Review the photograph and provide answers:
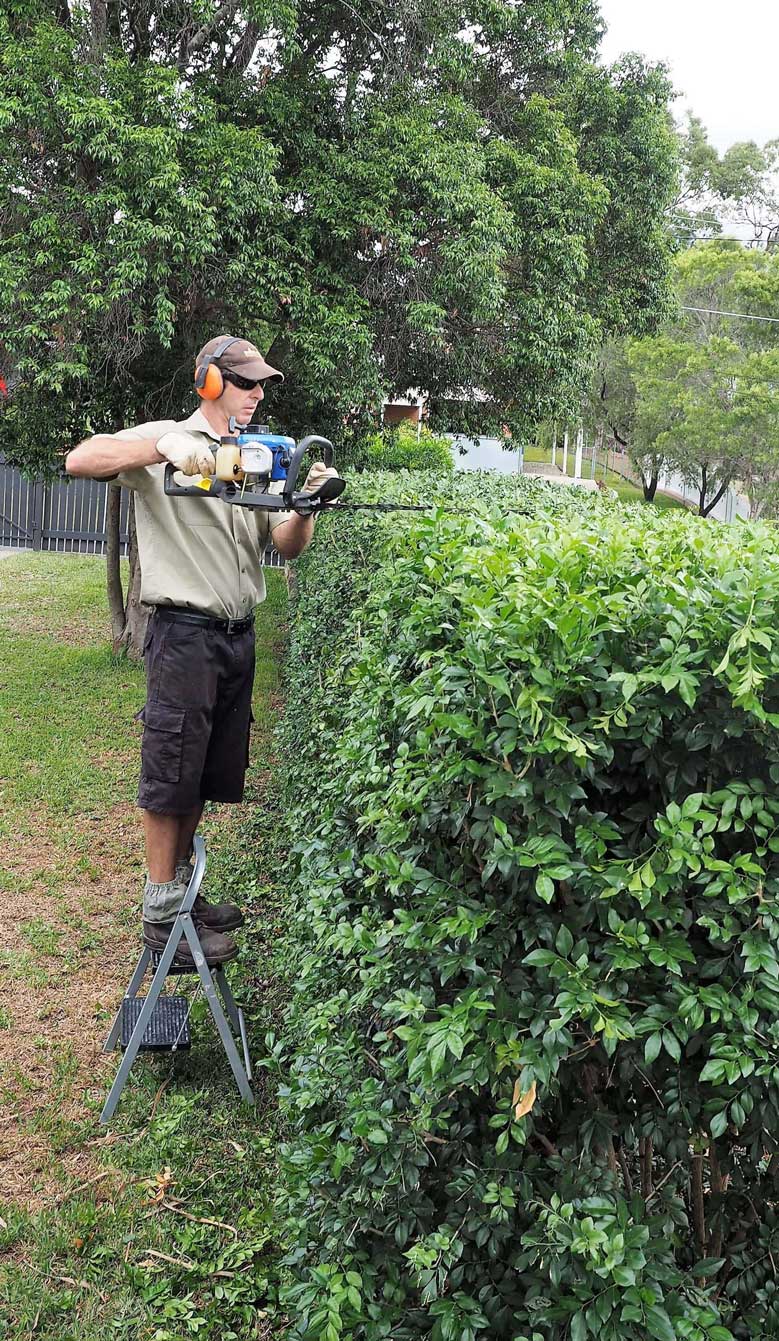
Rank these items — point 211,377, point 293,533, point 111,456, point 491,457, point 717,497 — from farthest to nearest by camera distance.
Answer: point 717,497
point 491,457
point 293,533
point 211,377
point 111,456

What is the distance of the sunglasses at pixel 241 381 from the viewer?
348cm

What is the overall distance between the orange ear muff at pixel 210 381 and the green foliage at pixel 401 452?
19.3 ft

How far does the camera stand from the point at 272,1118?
11.4 ft

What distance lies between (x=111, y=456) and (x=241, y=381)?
56 cm

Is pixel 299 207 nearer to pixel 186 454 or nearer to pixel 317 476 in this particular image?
pixel 317 476

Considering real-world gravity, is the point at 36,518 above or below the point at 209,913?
below

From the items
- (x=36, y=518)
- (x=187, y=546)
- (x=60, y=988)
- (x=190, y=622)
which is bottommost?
(x=36, y=518)

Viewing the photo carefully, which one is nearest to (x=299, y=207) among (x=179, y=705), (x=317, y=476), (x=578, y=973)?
(x=317, y=476)

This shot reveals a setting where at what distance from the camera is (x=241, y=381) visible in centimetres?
350

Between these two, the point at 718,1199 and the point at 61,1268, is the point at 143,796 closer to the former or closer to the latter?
the point at 61,1268

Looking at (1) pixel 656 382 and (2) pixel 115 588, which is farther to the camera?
(1) pixel 656 382

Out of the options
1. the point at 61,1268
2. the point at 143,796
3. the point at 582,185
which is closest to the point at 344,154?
the point at 582,185

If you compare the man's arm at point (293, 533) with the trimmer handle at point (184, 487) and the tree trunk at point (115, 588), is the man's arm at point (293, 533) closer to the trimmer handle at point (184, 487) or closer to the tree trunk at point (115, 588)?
A: the trimmer handle at point (184, 487)

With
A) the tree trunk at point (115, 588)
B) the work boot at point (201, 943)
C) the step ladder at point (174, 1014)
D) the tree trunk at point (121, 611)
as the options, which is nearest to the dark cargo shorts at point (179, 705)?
the step ladder at point (174, 1014)
